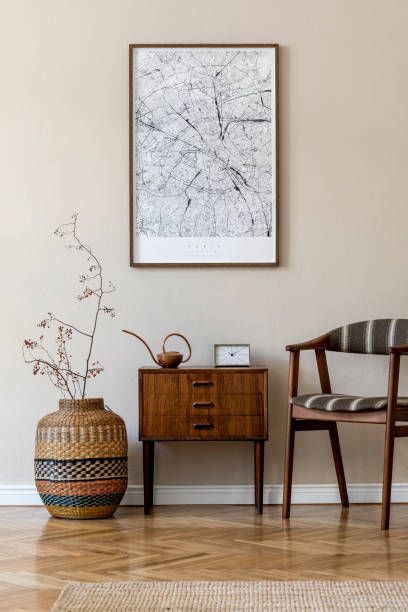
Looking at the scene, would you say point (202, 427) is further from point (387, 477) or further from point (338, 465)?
point (387, 477)

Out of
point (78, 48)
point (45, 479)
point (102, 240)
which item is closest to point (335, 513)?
point (45, 479)

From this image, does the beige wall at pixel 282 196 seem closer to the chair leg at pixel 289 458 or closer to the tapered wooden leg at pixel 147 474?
the tapered wooden leg at pixel 147 474

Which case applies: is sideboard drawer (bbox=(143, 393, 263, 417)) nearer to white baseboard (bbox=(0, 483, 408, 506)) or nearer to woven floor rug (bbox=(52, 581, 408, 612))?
white baseboard (bbox=(0, 483, 408, 506))

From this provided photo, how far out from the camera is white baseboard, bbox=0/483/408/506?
4.32 m

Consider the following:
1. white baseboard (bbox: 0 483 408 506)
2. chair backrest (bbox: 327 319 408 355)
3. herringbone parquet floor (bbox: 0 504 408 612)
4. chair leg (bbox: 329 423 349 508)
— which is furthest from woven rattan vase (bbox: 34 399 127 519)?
chair backrest (bbox: 327 319 408 355)

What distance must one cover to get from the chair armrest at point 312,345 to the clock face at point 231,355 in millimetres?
201

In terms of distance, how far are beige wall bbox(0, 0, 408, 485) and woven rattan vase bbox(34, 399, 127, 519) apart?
39cm

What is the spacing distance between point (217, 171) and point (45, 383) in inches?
48.1

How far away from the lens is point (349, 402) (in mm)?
3672

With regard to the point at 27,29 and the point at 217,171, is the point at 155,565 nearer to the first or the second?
the point at 217,171

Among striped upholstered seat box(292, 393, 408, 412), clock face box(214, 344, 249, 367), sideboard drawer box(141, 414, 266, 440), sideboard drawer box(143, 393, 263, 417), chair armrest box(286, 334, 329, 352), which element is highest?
chair armrest box(286, 334, 329, 352)

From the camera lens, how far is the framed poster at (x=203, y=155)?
4387 mm

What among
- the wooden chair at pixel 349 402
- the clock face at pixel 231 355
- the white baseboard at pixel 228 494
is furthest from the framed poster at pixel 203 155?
the white baseboard at pixel 228 494

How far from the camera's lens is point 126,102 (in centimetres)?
441
